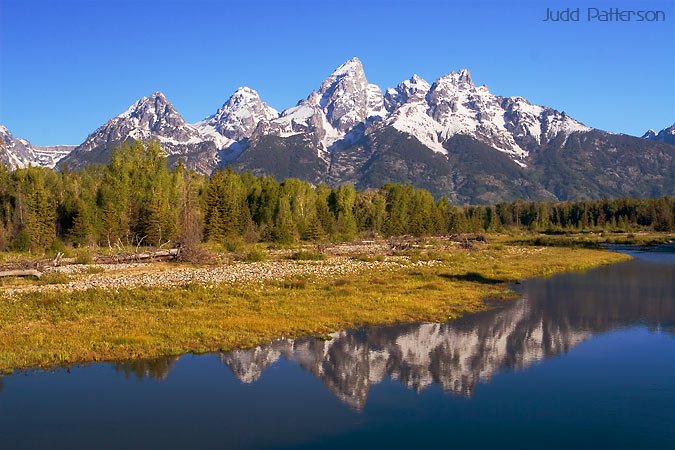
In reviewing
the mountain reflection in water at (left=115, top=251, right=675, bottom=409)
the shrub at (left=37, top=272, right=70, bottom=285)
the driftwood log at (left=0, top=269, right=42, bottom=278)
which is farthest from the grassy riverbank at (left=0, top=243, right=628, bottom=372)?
the driftwood log at (left=0, top=269, right=42, bottom=278)

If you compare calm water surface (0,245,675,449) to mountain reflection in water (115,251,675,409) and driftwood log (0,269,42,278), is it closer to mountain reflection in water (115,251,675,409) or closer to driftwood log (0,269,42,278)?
mountain reflection in water (115,251,675,409)

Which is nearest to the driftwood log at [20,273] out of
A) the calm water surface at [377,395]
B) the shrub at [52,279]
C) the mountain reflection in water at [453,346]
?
the shrub at [52,279]

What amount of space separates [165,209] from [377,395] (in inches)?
2760

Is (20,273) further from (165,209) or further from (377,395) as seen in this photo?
(165,209)

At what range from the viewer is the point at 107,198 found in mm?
82625

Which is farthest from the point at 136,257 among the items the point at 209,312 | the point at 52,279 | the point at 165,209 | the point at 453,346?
the point at 453,346

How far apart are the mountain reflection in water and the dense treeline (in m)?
38.9

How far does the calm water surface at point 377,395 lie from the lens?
1655 centimetres

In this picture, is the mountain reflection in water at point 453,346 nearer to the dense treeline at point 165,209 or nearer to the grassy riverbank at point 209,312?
the grassy riverbank at point 209,312

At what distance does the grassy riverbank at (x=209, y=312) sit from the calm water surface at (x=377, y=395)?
1.54 meters

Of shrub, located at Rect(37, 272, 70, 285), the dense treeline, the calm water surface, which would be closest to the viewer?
the calm water surface

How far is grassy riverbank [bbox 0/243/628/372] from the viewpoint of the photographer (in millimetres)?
24000

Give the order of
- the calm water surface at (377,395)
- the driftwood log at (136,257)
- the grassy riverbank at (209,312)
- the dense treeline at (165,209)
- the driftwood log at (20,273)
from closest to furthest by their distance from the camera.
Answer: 1. the calm water surface at (377,395)
2. the grassy riverbank at (209,312)
3. the driftwood log at (20,273)
4. the driftwood log at (136,257)
5. the dense treeline at (165,209)

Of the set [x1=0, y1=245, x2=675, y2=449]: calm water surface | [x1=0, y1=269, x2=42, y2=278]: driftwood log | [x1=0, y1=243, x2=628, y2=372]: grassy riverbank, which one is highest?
[x1=0, y1=269, x2=42, y2=278]: driftwood log
